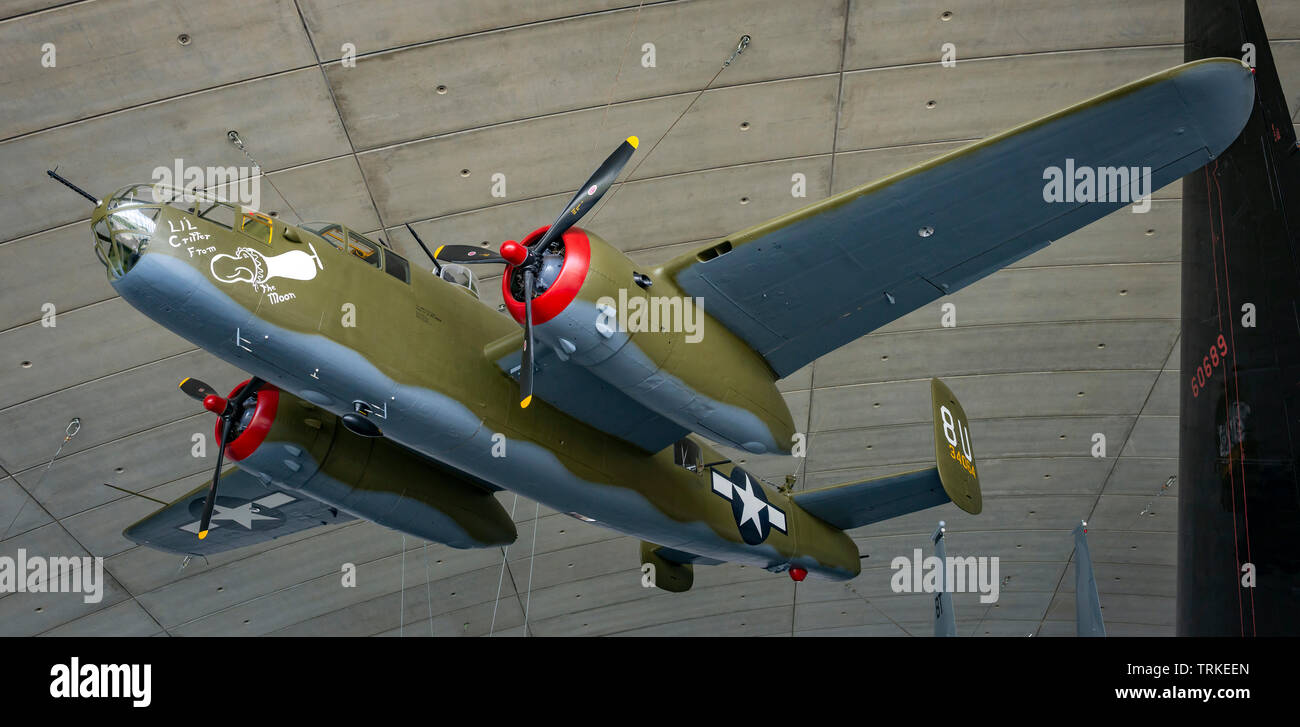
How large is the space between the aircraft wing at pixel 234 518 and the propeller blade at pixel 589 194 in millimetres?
5851

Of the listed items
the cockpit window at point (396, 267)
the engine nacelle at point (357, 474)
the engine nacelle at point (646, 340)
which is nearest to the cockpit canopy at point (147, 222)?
the cockpit window at point (396, 267)

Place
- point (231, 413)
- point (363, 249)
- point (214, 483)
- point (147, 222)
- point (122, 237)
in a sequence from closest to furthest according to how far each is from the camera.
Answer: point (122, 237) < point (147, 222) < point (363, 249) < point (214, 483) < point (231, 413)

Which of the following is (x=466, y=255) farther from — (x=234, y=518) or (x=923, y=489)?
(x=923, y=489)

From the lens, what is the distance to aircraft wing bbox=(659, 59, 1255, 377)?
A: 28.6ft

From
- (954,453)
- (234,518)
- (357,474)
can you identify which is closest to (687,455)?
(954,453)

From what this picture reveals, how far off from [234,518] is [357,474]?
3077 mm

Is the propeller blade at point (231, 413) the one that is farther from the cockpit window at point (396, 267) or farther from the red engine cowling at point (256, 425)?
the cockpit window at point (396, 267)

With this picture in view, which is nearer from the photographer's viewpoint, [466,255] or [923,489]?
[466,255]

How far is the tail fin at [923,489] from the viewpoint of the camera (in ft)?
42.7

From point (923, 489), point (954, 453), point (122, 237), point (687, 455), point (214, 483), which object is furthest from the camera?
point (923, 489)

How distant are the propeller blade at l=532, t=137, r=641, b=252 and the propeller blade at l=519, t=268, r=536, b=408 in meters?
0.37

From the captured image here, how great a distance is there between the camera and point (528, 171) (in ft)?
51.8
